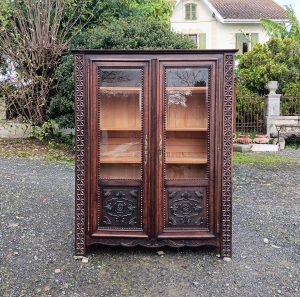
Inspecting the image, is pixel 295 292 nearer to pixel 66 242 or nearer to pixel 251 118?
pixel 66 242

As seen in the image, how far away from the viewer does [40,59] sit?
1107 centimetres

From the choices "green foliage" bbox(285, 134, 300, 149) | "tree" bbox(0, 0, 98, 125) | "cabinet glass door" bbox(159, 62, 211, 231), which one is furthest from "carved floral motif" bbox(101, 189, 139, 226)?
"green foliage" bbox(285, 134, 300, 149)

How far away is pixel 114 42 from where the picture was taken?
32.2 feet

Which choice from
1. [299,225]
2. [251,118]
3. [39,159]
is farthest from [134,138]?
[251,118]

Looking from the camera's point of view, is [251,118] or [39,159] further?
[251,118]

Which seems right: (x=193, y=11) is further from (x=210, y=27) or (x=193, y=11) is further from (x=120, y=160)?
(x=120, y=160)

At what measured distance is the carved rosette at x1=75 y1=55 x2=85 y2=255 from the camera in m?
4.05

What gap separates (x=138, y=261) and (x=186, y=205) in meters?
0.73

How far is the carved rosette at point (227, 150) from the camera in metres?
4.05

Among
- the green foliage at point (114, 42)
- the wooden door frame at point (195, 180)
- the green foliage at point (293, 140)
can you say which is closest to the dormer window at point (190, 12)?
the green foliage at point (293, 140)

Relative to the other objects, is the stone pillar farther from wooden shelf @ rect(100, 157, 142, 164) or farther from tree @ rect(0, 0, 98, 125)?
wooden shelf @ rect(100, 157, 142, 164)

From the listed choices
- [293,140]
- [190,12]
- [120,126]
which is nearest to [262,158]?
[293,140]

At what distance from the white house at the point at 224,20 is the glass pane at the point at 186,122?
889 inches

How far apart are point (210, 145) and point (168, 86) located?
2.31ft
